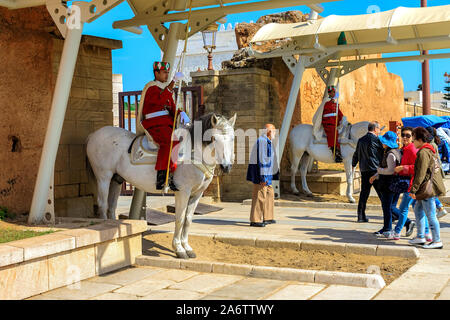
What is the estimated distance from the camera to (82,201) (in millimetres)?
8250

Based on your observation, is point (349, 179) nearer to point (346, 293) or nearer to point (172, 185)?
point (172, 185)

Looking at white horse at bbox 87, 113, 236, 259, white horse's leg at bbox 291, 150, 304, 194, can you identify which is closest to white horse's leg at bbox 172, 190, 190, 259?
white horse at bbox 87, 113, 236, 259

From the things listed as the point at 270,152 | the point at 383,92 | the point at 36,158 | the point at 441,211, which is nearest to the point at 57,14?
the point at 36,158

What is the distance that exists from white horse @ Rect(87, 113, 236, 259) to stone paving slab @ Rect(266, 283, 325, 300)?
1.52 metres

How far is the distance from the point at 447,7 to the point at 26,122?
27.7ft

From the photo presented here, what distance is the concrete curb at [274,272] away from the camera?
5398mm

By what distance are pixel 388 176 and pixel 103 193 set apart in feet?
13.6

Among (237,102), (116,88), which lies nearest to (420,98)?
(116,88)

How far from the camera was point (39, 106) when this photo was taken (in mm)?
7531

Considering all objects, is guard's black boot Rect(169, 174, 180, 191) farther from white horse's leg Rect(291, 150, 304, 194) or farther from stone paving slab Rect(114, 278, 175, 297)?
white horse's leg Rect(291, 150, 304, 194)

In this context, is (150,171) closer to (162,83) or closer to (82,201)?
(162,83)

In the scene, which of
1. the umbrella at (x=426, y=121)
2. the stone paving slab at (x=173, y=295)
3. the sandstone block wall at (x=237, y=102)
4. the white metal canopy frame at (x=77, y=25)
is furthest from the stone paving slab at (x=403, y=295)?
the umbrella at (x=426, y=121)

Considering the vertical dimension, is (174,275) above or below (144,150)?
below

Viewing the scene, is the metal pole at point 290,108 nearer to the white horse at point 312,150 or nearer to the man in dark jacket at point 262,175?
the white horse at point 312,150
